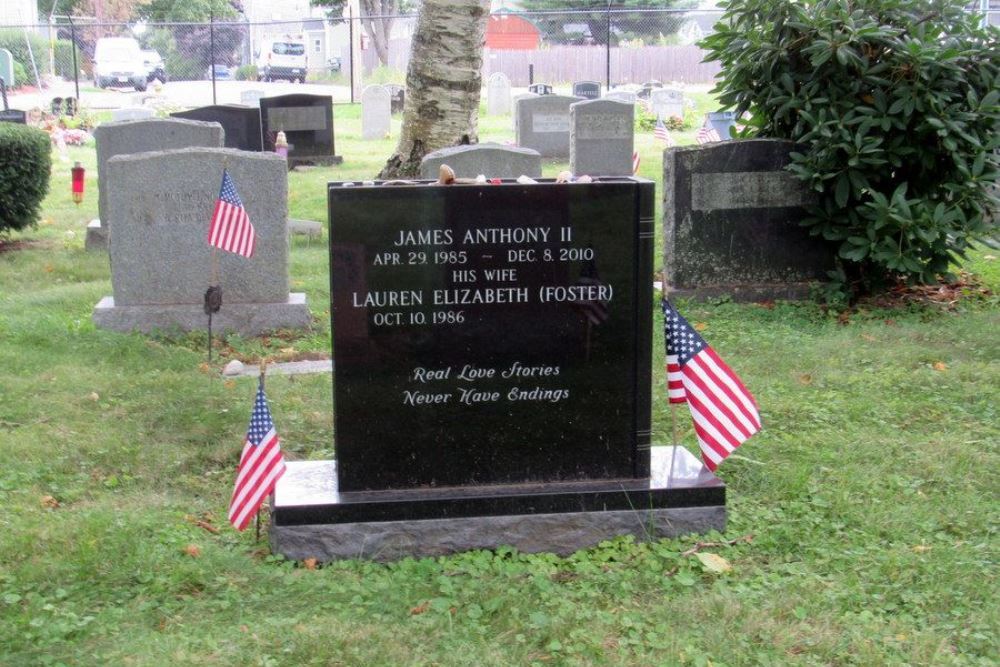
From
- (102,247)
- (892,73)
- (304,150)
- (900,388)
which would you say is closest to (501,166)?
(892,73)

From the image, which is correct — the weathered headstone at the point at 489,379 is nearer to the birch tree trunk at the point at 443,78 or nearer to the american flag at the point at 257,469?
the american flag at the point at 257,469

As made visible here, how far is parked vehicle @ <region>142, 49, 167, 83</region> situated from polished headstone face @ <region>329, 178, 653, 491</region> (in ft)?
141

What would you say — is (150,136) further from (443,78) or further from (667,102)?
(667,102)

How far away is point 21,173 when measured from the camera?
1223cm

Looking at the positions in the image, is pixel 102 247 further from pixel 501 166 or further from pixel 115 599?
pixel 115 599

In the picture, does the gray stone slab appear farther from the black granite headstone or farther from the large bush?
the black granite headstone

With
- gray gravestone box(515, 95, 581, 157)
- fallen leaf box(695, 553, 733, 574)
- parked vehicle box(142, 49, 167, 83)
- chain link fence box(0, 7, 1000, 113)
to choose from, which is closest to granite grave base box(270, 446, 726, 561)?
fallen leaf box(695, 553, 733, 574)

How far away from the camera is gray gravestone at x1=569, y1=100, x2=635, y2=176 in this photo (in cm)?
1708

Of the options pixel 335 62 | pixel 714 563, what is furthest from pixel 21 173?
pixel 335 62

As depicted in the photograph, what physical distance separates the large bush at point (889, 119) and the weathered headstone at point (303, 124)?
1318 centimetres

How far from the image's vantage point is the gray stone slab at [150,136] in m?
10.9

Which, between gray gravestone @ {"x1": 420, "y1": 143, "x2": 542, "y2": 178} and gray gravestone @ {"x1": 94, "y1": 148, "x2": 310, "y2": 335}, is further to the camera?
gray gravestone @ {"x1": 420, "y1": 143, "x2": 542, "y2": 178}

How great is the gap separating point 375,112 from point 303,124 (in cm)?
588

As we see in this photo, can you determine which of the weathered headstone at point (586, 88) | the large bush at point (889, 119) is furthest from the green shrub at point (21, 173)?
the weathered headstone at point (586, 88)
